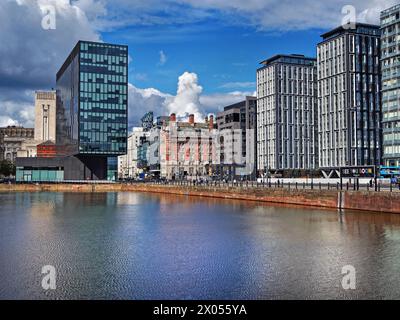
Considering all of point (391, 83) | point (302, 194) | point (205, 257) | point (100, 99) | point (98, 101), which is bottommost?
point (205, 257)

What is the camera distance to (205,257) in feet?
103

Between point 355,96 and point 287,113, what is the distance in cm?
3633

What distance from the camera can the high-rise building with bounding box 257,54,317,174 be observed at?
177250mm

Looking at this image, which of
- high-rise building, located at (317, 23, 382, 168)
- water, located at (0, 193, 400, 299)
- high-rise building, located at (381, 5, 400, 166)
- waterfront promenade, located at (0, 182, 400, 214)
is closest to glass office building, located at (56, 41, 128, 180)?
waterfront promenade, located at (0, 182, 400, 214)

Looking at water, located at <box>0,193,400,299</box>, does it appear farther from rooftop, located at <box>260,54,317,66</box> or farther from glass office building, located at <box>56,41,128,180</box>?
rooftop, located at <box>260,54,317,66</box>

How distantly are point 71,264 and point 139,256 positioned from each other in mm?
4790

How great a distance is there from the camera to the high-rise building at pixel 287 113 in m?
177

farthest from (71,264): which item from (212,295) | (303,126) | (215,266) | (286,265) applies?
(303,126)

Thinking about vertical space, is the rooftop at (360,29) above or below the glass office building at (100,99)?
above

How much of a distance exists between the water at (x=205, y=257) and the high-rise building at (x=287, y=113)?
413 feet

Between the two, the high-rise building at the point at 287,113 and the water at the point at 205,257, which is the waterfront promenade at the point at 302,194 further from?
the high-rise building at the point at 287,113

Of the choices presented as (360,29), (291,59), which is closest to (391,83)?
(360,29)

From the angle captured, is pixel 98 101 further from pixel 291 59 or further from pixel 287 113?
pixel 291 59

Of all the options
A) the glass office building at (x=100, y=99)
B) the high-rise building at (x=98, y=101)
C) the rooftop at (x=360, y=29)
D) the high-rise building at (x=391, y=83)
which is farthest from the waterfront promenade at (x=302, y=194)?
the rooftop at (x=360, y=29)
